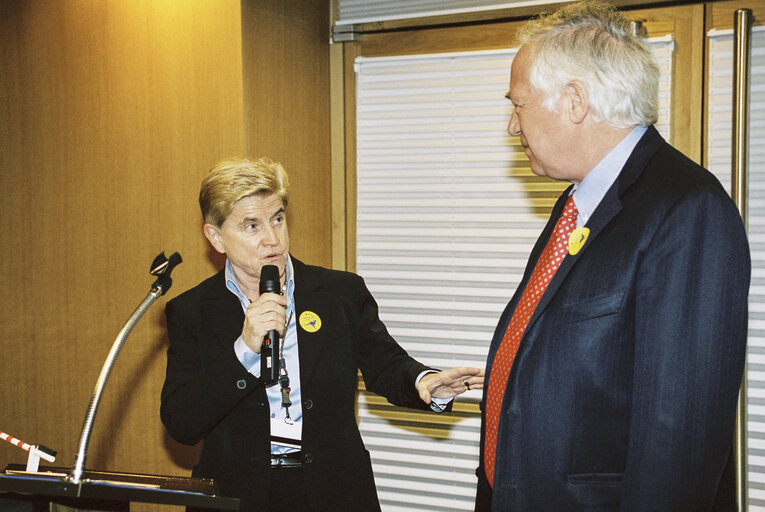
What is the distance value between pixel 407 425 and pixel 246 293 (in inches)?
54.9

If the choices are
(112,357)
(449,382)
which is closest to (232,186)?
(112,357)

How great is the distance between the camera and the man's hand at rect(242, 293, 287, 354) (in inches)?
76.6

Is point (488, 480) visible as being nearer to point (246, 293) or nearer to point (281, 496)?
point (281, 496)

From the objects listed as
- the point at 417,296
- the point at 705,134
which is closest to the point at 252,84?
the point at 417,296

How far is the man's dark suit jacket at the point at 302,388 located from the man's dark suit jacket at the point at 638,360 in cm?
77

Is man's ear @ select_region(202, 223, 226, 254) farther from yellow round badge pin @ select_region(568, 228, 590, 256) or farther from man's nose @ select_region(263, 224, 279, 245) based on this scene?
yellow round badge pin @ select_region(568, 228, 590, 256)

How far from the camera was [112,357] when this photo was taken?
167cm

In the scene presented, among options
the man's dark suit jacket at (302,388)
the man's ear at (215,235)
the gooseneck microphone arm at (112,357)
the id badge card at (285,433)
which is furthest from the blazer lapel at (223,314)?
the gooseneck microphone arm at (112,357)

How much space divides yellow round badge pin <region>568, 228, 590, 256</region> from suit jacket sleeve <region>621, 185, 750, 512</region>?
0.59ft

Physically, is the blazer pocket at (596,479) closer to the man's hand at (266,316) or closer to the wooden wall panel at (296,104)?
the man's hand at (266,316)

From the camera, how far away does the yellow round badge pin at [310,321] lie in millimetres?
2334

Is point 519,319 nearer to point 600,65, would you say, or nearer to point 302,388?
point 600,65

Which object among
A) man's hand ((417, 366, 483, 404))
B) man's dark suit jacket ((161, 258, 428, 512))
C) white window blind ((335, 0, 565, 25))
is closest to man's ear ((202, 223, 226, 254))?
man's dark suit jacket ((161, 258, 428, 512))

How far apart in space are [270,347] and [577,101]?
1002 mm
